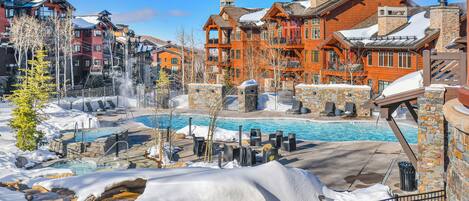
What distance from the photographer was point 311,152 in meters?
20.1

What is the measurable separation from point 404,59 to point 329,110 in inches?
308

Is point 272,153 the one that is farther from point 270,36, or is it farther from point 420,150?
point 270,36

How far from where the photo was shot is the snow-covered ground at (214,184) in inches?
363

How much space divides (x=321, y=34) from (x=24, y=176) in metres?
31.9

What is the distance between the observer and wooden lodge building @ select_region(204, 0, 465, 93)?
1396 inches

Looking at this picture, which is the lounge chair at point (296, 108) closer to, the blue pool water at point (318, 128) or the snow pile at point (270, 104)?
the snow pile at point (270, 104)

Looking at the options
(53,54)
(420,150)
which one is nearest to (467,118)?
(420,150)

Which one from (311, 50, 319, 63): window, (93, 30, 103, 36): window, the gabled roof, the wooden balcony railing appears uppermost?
(93, 30, 103, 36): window

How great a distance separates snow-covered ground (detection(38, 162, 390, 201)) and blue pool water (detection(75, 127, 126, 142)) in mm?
14463

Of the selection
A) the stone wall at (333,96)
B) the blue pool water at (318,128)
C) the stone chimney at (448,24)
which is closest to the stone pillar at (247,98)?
the blue pool water at (318,128)

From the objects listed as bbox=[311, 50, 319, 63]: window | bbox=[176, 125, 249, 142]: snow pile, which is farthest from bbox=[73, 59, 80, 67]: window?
bbox=[176, 125, 249, 142]: snow pile

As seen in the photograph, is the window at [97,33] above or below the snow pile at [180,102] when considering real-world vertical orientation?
above

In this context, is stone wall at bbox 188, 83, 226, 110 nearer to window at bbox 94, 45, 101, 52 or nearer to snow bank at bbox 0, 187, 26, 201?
snow bank at bbox 0, 187, 26, 201

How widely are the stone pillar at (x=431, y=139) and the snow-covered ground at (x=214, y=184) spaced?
2416 millimetres
